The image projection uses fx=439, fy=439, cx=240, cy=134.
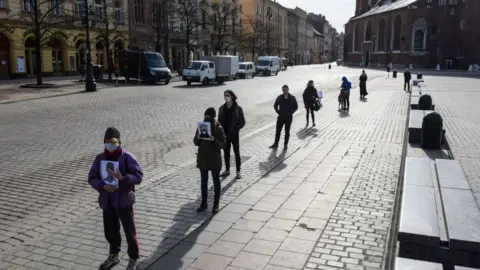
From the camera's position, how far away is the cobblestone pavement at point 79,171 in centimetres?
543

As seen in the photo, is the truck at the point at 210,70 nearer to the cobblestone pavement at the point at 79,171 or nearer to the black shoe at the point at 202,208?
the cobblestone pavement at the point at 79,171

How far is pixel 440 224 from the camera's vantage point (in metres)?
4.94

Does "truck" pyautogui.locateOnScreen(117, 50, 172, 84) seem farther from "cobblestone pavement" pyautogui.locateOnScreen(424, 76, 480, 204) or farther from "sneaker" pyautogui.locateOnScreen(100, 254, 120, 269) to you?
"sneaker" pyautogui.locateOnScreen(100, 254, 120, 269)

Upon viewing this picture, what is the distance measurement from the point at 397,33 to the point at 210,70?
2387 inches

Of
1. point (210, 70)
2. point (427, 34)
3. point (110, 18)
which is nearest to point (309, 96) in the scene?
point (210, 70)

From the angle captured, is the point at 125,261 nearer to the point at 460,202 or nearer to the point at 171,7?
the point at 460,202

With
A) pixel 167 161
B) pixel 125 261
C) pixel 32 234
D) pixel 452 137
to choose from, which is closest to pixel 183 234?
pixel 125 261

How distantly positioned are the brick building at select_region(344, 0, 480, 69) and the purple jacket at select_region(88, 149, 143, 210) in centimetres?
7779

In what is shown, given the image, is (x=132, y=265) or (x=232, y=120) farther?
(x=232, y=120)

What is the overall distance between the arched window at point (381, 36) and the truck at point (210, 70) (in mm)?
56973

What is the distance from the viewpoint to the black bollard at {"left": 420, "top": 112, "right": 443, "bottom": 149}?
10695mm

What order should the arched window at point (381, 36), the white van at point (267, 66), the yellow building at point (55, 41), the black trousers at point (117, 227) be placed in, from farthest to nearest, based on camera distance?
the arched window at point (381, 36) → the white van at point (267, 66) → the yellow building at point (55, 41) → the black trousers at point (117, 227)

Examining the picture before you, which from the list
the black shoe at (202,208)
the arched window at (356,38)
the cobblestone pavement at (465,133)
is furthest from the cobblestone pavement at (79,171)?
the arched window at (356,38)

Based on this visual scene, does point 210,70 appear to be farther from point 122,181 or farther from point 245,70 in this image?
point 122,181
